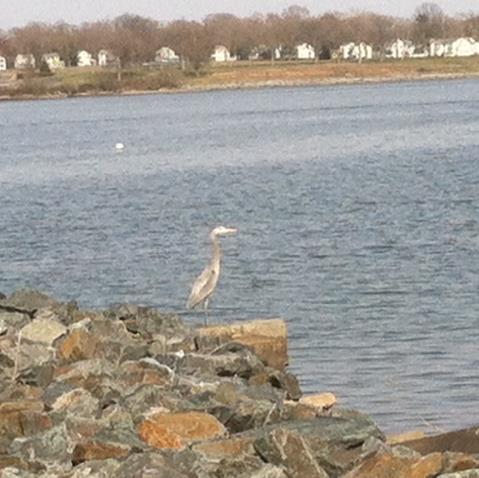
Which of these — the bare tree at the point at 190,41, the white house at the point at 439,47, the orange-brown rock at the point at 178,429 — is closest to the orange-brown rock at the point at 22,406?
the orange-brown rock at the point at 178,429

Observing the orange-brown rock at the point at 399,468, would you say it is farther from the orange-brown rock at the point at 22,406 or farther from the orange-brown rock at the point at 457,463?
the orange-brown rock at the point at 22,406

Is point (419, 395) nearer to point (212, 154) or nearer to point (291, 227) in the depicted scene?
point (291, 227)

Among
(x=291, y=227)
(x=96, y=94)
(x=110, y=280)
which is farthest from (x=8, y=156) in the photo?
(x=96, y=94)

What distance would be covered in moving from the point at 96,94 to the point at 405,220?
321 ft

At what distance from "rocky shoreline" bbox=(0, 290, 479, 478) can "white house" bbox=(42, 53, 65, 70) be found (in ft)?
460

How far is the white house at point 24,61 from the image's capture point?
15204 cm

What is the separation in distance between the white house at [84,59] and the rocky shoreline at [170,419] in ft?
479

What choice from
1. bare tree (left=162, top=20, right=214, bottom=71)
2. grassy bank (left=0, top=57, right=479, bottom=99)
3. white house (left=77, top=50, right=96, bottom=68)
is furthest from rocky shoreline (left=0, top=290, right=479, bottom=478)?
white house (left=77, top=50, right=96, bottom=68)

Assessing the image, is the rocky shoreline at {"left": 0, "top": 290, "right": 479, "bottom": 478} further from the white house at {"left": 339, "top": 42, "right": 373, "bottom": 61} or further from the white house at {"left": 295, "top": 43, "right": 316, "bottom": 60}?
the white house at {"left": 295, "top": 43, "right": 316, "bottom": 60}

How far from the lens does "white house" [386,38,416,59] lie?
157 meters

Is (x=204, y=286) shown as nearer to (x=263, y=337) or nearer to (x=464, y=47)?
(x=263, y=337)

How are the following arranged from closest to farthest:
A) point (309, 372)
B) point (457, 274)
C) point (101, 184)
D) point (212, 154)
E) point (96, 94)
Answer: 1. point (309, 372)
2. point (457, 274)
3. point (101, 184)
4. point (212, 154)
5. point (96, 94)

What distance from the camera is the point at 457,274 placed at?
65.6 feet

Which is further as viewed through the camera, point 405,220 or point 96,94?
point 96,94
